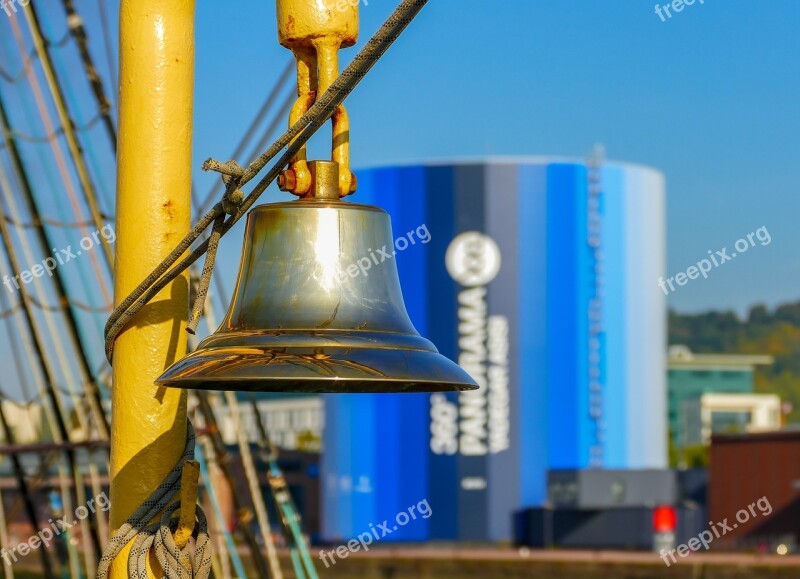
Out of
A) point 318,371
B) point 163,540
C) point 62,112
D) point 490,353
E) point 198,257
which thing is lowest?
point 490,353

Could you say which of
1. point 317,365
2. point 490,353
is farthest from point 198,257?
point 490,353

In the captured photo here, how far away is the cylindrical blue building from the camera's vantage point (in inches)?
1569

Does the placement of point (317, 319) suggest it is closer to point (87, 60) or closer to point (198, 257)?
point (198, 257)

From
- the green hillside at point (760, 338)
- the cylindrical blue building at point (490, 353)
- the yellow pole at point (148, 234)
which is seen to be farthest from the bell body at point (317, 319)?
the green hillside at point (760, 338)

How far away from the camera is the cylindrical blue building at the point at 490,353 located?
131 feet

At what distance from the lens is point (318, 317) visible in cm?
230

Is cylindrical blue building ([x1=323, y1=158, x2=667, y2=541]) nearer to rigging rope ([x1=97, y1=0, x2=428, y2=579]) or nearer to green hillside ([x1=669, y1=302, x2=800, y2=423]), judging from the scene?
rigging rope ([x1=97, y1=0, x2=428, y2=579])

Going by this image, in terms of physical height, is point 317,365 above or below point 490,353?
above

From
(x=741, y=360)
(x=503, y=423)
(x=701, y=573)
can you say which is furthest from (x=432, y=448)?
(x=741, y=360)

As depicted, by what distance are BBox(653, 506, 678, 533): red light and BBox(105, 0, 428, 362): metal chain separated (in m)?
38.1

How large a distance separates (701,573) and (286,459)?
90.7 ft

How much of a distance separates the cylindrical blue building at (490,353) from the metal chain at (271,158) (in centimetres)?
3702

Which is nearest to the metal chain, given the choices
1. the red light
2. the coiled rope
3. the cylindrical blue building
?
the coiled rope

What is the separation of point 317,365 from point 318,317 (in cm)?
20
